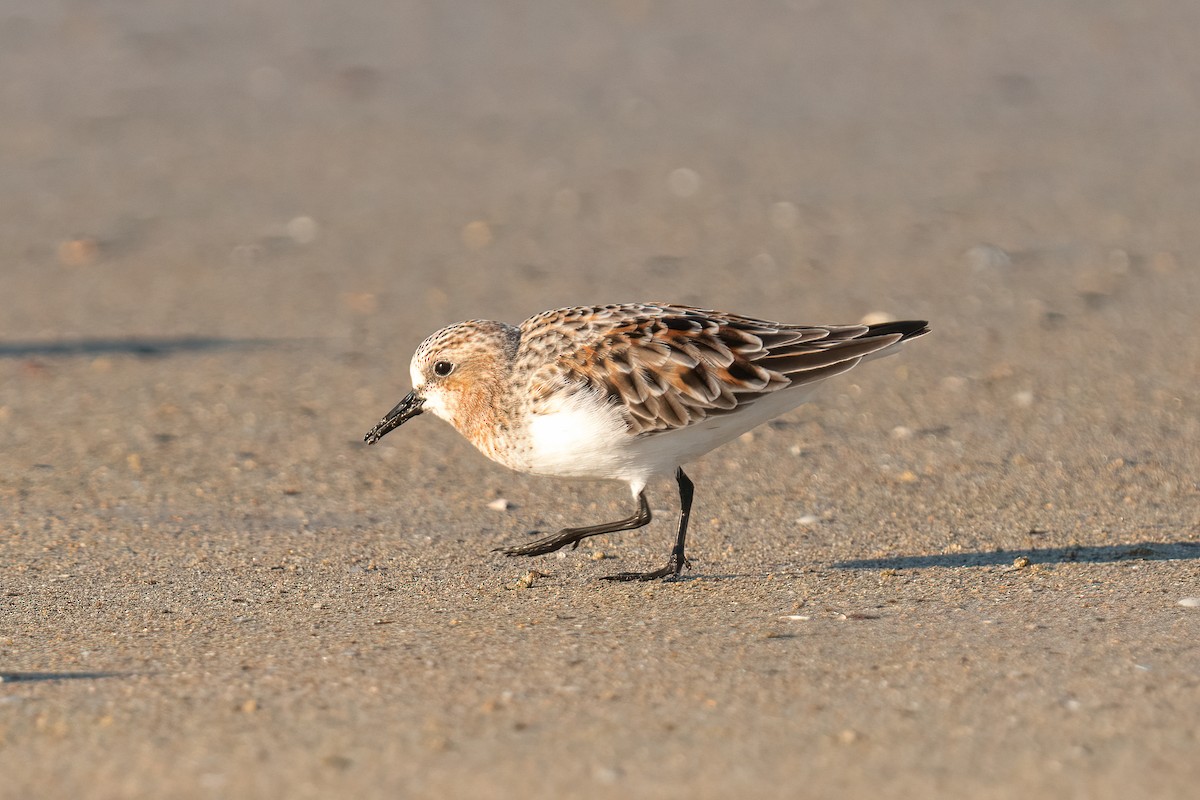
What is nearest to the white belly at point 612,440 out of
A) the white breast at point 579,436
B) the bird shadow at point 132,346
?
the white breast at point 579,436

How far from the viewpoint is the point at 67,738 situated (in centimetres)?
433

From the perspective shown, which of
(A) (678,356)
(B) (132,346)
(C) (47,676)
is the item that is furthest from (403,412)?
(B) (132,346)

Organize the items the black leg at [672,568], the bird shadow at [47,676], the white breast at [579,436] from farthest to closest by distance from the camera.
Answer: the black leg at [672,568] → the white breast at [579,436] → the bird shadow at [47,676]

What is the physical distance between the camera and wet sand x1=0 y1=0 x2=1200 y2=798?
173 inches

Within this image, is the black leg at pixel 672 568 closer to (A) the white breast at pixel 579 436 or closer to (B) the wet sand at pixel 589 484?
(B) the wet sand at pixel 589 484

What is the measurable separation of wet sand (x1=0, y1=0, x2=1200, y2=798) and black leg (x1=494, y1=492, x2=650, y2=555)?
12 centimetres

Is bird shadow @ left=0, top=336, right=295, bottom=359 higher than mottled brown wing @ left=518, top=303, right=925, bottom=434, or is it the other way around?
mottled brown wing @ left=518, top=303, right=925, bottom=434

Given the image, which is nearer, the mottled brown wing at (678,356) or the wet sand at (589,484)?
the wet sand at (589,484)

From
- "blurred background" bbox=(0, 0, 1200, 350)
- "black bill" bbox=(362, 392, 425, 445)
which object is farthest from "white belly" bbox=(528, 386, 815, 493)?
"blurred background" bbox=(0, 0, 1200, 350)

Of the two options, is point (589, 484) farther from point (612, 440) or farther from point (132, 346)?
point (132, 346)

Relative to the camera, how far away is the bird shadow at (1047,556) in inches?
233

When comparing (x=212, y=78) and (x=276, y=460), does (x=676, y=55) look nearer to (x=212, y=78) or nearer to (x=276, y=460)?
(x=212, y=78)

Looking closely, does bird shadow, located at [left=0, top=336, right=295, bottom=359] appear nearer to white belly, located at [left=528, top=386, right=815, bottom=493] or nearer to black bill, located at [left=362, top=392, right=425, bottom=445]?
black bill, located at [left=362, top=392, right=425, bottom=445]

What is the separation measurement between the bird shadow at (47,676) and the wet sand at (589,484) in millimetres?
62
